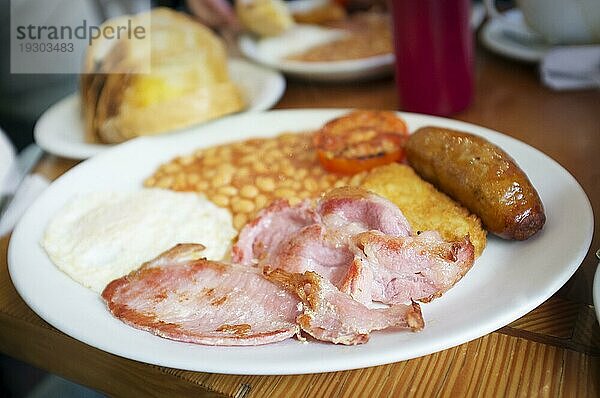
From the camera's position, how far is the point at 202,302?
0.99 m

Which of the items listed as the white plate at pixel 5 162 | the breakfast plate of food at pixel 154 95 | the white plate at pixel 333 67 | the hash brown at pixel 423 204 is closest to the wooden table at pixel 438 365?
the hash brown at pixel 423 204

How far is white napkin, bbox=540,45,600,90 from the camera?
1696 mm

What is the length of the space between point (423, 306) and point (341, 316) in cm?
14

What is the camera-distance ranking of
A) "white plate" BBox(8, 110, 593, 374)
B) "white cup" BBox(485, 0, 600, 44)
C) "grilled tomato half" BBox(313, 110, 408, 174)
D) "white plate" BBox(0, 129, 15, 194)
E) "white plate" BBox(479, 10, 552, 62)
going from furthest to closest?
"white plate" BBox(479, 10, 552, 62), "white plate" BBox(0, 129, 15, 194), "white cup" BBox(485, 0, 600, 44), "grilled tomato half" BBox(313, 110, 408, 174), "white plate" BBox(8, 110, 593, 374)

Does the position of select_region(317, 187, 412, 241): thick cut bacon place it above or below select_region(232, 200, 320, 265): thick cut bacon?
above

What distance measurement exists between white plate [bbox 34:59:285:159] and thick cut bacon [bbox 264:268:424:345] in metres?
0.92

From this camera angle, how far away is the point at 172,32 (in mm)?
1903

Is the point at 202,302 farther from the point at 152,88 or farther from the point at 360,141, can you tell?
the point at 152,88

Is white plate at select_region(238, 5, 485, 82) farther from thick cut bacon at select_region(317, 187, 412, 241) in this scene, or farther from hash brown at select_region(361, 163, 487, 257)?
thick cut bacon at select_region(317, 187, 412, 241)

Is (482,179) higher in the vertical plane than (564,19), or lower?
lower

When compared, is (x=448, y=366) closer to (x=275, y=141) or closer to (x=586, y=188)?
(x=586, y=188)

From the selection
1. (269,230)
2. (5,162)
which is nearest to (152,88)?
(5,162)

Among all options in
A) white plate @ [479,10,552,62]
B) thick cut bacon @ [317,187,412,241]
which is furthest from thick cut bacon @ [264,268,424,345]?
white plate @ [479,10,552,62]

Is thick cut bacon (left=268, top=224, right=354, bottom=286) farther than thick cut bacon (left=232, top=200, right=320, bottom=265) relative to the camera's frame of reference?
No
